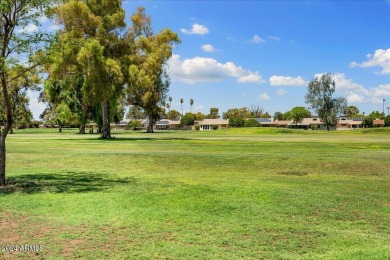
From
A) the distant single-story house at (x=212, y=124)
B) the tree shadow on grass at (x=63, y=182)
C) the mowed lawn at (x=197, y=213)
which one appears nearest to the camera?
the mowed lawn at (x=197, y=213)

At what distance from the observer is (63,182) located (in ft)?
51.8

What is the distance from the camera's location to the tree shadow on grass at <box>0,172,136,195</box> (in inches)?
551

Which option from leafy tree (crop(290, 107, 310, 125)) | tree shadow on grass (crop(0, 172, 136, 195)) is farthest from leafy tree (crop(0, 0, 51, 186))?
leafy tree (crop(290, 107, 310, 125))

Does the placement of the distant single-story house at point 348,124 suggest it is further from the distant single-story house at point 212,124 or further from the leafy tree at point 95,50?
the leafy tree at point 95,50

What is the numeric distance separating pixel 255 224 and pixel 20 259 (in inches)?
202

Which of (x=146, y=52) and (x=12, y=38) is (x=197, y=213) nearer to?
(x=12, y=38)

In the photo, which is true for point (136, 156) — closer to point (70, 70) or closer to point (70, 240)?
point (70, 240)

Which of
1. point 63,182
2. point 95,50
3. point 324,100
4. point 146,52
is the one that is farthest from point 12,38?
point 324,100

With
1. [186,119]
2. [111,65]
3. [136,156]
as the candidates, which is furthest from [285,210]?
[186,119]

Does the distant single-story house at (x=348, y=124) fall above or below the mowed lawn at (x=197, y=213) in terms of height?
above

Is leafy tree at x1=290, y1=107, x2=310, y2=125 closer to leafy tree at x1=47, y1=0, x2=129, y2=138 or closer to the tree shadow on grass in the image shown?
leafy tree at x1=47, y1=0, x2=129, y2=138

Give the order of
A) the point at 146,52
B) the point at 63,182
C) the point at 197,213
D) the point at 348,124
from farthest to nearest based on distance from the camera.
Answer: the point at 348,124 → the point at 146,52 → the point at 63,182 → the point at 197,213

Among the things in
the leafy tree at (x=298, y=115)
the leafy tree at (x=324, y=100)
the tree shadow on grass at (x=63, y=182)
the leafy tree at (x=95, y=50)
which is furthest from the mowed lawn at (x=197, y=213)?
the leafy tree at (x=298, y=115)

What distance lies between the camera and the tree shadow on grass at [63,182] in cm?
1399
